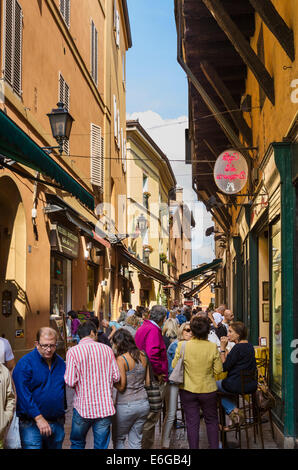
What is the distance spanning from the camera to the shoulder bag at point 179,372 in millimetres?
6664

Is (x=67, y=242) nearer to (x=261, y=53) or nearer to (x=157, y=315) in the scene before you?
(x=261, y=53)

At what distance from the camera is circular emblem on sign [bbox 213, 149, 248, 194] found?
11.4 m

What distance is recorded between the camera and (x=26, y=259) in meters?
11.8

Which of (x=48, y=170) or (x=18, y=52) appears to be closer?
(x=48, y=170)

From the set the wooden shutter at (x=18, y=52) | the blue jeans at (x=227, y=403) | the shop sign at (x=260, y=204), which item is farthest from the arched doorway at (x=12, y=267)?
the blue jeans at (x=227, y=403)

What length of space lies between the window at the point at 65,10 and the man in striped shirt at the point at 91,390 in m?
12.2

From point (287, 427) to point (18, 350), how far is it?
5819 mm

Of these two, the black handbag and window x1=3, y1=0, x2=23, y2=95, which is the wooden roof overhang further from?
the black handbag

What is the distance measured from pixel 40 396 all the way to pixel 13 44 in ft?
26.0

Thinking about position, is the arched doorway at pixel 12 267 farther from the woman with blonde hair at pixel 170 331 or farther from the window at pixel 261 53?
the window at pixel 261 53

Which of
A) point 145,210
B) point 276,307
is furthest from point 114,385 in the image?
point 145,210

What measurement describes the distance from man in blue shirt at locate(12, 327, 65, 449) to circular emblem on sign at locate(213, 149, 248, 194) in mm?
6795

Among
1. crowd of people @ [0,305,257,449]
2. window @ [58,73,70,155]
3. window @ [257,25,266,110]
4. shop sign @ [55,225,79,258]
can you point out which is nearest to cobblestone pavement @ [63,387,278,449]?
crowd of people @ [0,305,257,449]

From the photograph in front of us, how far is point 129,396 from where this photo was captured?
5.79m
